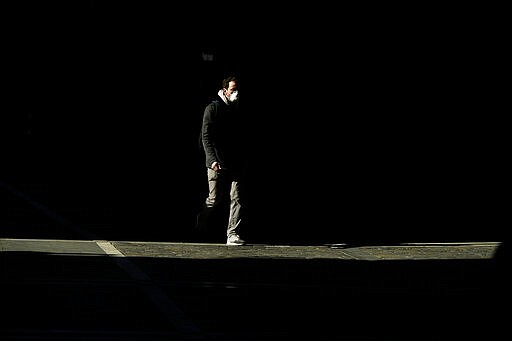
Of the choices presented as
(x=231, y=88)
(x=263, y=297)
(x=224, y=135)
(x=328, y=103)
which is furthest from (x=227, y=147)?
(x=328, y=103)

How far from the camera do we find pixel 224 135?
1168 cm

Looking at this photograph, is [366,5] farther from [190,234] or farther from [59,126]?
[59,126]

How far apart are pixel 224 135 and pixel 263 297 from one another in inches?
154

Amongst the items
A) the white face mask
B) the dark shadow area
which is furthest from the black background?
the dark shadow area

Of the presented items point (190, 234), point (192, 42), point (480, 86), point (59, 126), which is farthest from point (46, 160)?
point (190, 234)

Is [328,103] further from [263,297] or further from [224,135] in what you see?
[263,297]

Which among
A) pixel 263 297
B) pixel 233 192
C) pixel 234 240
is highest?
pixel 233 192

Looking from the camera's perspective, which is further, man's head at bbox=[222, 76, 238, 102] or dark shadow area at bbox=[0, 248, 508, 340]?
man's head at bbox=[222, 76, 238, 102]

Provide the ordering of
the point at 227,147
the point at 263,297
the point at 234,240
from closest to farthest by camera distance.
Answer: the point at 263,297
the point at 234,240
the point at 227,147

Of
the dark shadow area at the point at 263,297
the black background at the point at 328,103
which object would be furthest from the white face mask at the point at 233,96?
the black background at the point at 328,103

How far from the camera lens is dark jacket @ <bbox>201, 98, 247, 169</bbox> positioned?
11.6 metres

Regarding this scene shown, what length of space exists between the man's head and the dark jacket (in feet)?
0.27

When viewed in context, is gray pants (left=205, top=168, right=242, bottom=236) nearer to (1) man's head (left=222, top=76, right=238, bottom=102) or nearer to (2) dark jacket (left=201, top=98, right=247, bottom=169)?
(2) dark jacket (left=201, top=98, right=247, bottom=169)

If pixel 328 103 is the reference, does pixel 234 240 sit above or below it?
below
